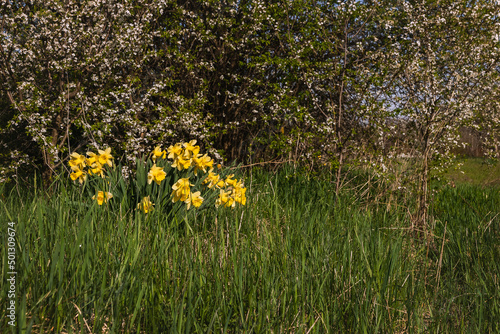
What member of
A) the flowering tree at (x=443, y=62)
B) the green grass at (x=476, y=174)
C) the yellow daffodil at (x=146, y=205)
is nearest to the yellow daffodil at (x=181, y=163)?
the yellow daffodil at (x=146, y=205)

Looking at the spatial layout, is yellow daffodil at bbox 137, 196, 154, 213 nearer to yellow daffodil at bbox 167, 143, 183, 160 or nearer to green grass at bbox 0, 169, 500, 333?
green grass at bbox 0, 169, 500, 333

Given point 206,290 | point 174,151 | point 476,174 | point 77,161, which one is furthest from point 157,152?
point 476,174

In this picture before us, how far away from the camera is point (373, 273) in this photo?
6.70 feet

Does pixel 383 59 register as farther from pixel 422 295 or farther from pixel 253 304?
pixel 253 304

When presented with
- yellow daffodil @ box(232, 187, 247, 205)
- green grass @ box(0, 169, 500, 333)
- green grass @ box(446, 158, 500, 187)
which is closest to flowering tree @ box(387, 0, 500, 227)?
green grass @ box(446, 158, 500, 187)

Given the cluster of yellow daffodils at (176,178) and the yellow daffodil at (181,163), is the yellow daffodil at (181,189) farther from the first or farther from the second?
the yellow daffodil at (181,163)

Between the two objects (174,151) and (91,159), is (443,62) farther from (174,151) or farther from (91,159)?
(91,159)

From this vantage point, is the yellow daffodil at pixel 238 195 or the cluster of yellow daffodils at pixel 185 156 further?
the yellow daffodil at pixel 238 195

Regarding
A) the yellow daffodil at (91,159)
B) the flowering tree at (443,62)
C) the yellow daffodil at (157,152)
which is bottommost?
the yellow daffodil at (91,159)

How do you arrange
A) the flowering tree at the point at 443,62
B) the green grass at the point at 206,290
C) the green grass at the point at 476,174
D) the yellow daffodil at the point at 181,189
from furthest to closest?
the green grass at the point at 476,174 → the flowering tree at the point at 443,62 → the yellow daffodil at the point at 181,189 → the green grass at the point at 206,290

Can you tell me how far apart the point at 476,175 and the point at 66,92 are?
29.4 ft

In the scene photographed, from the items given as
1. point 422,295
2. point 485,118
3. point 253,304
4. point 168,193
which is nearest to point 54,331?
point 253,304

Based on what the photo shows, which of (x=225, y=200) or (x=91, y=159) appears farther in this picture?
(x=225, y=200)

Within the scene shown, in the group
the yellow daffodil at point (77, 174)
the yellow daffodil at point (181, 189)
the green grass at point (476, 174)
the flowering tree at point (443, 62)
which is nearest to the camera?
the yellow daffodil at point (181, 189)
